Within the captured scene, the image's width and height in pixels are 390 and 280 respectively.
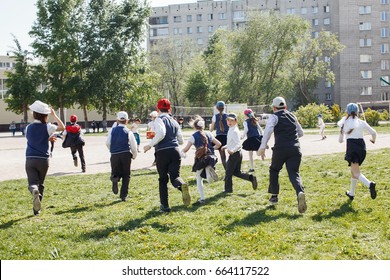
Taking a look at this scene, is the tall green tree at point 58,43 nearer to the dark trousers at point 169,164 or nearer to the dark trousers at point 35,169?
the dark trousers at point 35,169

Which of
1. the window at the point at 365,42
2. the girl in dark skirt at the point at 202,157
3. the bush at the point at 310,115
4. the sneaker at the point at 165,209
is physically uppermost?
the window at the point at 365,42

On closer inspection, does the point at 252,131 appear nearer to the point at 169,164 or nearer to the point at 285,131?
the point at 285,131

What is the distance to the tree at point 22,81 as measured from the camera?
5703 cm

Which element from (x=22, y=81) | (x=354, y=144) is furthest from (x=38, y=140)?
(x=22, y=81)

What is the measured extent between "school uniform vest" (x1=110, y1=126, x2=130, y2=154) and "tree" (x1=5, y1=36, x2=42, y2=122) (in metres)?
49.0

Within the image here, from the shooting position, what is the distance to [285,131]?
841 cm

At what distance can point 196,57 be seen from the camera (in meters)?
74.6

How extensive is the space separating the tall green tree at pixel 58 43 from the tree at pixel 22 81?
219 centimetres

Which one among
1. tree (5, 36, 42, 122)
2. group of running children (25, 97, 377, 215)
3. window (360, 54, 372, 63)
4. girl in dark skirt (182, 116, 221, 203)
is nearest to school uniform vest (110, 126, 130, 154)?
group of running children (25, 97, 377, 215)

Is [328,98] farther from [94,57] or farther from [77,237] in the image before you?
[77,237]

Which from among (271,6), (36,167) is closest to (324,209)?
(36,167)

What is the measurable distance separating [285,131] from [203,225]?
2246 mm

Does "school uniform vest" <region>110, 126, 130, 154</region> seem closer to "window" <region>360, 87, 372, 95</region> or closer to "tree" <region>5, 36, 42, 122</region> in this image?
"tree" <region>5, 36, 42, 122</region>

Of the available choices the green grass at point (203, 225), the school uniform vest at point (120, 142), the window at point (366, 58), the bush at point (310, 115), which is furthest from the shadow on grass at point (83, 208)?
the window at point (366, 58)
